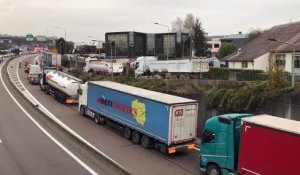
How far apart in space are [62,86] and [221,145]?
90.4 feet

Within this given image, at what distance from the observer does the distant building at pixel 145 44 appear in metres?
125

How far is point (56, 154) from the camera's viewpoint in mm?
21094

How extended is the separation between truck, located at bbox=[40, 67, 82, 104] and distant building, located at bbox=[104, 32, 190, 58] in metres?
76.8

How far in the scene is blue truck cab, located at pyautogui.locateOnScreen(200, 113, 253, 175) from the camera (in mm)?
16453

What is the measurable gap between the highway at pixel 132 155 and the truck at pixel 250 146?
2.04 meters

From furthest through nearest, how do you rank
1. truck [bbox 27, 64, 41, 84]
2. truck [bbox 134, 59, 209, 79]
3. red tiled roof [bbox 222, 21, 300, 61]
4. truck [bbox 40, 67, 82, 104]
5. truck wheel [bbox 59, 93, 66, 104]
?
truck [bbox 27, 64, 41, 84], red tiled roof [bbox 222, 21, 300, 61], truck [bbox 134, 59, 209, 79], truck wheel [bbox 59, 93, 66, 104], truck [bbox 40, 67, 82, 104]

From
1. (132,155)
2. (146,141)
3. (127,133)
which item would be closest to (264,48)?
(127,133)

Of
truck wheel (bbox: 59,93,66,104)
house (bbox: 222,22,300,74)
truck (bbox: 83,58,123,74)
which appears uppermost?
house (bbox: 222,22,300,74)

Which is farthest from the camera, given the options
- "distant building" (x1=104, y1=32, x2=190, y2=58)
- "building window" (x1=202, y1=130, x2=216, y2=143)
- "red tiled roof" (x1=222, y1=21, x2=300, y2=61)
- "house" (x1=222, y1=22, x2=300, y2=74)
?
"distant building" (x1=104, y1=32, x2=190, y2=58)

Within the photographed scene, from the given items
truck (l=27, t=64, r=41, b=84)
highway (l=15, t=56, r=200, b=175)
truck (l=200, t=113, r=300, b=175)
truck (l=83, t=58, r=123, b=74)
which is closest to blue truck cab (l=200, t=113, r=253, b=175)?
truck (l=200, t=113, r=300, b=175)

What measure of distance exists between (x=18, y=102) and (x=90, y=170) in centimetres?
2776

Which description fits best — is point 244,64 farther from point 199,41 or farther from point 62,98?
point 199,41

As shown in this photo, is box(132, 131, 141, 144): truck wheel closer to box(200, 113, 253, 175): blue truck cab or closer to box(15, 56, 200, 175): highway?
box(15, 56, 200, 175): highway

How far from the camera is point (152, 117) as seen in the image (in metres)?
22.5
